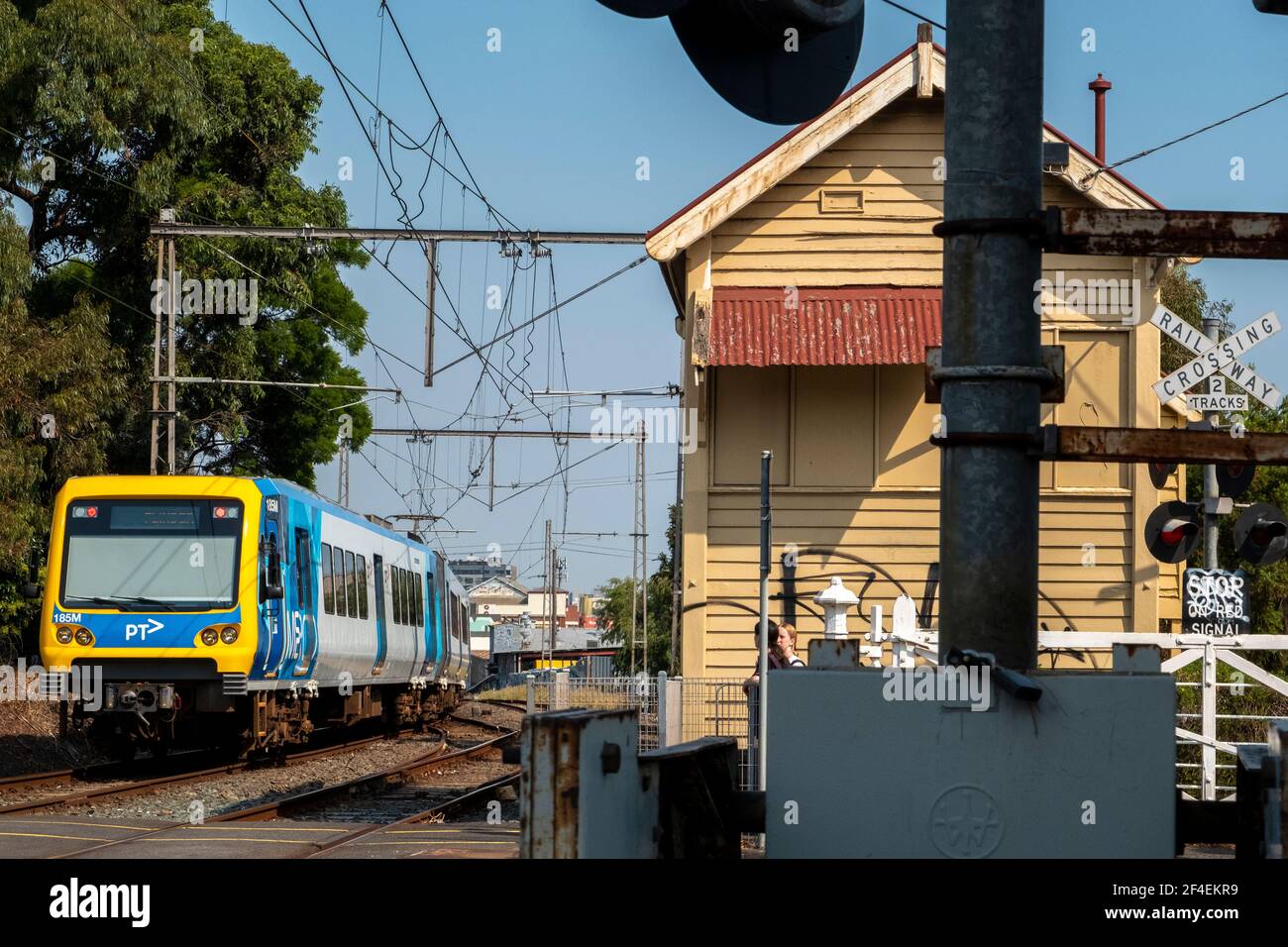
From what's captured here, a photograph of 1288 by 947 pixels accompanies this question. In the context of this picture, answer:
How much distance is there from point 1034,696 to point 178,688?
16624 mm

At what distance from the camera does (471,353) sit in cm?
2300

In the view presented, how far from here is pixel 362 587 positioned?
23.4 m

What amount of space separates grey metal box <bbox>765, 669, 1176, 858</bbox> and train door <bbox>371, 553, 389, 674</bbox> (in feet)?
72.0

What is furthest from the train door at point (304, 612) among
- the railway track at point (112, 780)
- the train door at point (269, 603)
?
the railway track at point (112, 780)

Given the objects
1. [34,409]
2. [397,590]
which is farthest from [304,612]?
[34,409]

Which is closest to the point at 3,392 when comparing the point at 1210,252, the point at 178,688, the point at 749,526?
the point at 178,688

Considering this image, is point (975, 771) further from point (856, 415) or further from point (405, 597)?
point (405, 597)

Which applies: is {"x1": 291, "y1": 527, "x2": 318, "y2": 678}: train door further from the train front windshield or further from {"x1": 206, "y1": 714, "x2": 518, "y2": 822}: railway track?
{"x1": 206, "y1": 714, "x2": 518, "y2": 822}: railway track

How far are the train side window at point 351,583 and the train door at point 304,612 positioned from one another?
2.02 m

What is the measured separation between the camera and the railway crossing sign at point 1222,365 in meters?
11.2

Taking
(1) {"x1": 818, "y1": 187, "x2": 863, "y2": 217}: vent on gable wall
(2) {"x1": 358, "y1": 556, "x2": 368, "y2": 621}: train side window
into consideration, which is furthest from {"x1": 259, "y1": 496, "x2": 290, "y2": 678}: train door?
(1) {"x1": 818, "y1": 187, "x2": 863, "y2": 217}: vent on gable wall

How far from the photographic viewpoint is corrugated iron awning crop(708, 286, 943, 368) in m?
16.0

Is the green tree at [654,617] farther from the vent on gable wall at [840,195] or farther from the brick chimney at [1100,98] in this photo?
the vent on gable wall at [840,195]
